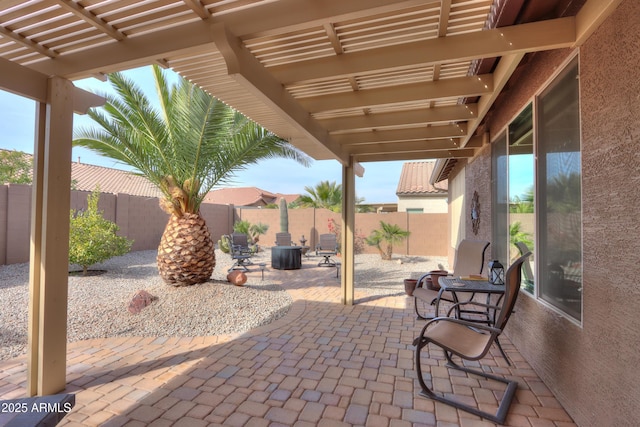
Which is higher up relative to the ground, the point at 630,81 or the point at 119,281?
the point at 630,81

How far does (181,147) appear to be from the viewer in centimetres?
562

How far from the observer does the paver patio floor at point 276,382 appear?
2.37 meters

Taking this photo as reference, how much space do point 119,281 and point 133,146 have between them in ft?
10.8

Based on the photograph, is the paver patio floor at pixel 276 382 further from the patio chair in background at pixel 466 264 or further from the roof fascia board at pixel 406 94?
the roof fascia board at pixel 406 94

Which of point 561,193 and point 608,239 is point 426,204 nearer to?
point 561,193

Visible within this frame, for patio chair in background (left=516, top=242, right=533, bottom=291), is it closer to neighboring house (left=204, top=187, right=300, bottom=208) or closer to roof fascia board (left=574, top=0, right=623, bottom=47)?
roof fascia board (left=574, top=0, right=623, bottom=47)

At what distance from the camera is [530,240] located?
10.7 feet

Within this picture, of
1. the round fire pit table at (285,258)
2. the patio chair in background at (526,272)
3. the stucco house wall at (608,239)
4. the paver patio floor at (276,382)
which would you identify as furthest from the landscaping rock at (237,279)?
the stucco house wall at (608,239)

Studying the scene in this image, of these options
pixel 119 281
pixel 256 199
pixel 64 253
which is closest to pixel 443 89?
pixel 64 253

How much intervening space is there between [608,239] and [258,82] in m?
2.65

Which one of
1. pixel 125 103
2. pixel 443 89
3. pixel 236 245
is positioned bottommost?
pixel 236 245

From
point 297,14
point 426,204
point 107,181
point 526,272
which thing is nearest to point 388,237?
point 426,204

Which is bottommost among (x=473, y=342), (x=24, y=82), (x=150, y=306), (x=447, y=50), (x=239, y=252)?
(x=150, y=306)

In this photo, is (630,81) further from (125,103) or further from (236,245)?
(236,245)
